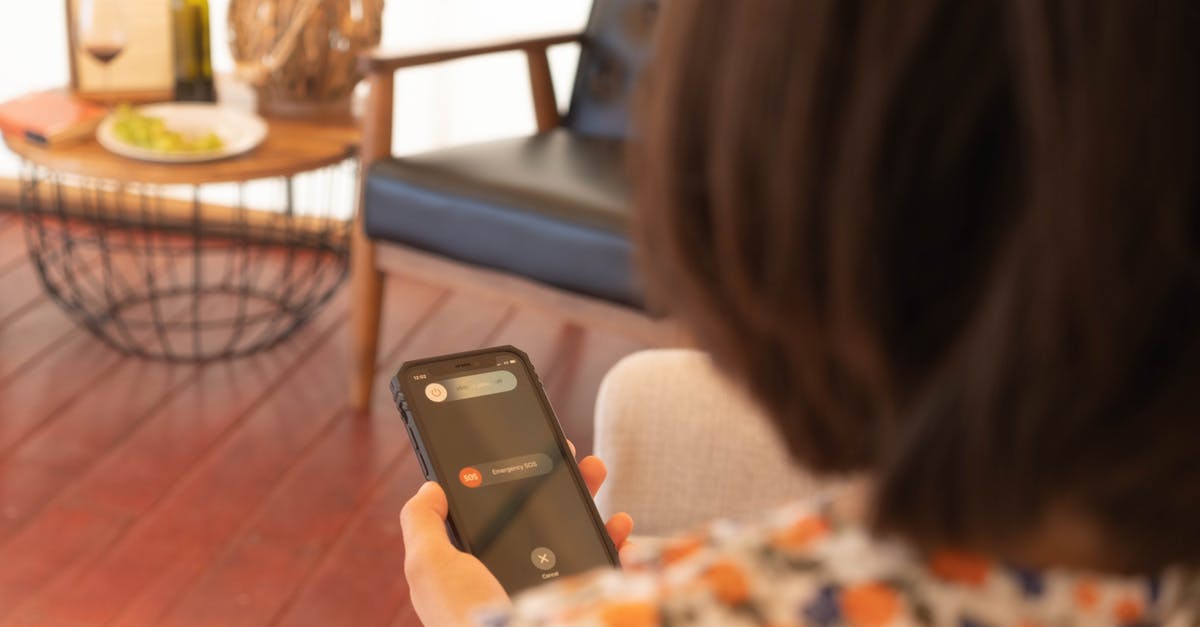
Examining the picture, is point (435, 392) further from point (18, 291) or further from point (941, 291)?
point (18, 291)

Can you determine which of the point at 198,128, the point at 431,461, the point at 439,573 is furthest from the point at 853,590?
the point at 198,128

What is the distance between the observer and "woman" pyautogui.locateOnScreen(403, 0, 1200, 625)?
0.34m

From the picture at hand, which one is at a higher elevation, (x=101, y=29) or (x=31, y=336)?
(x=101, y=29)

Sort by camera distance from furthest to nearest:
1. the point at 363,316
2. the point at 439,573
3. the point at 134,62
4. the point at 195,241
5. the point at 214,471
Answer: the point at 195,241 < the point at 134,62 < the point at 363,316 < the point at 214,471 < the point at 439,573

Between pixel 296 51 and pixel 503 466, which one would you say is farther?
pixel 296 51

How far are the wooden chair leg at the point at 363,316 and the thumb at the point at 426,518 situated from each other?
116 centimetres

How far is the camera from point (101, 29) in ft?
6.98

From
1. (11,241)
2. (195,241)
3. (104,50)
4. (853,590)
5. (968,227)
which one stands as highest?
(968,227)

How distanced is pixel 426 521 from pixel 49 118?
1.40 m

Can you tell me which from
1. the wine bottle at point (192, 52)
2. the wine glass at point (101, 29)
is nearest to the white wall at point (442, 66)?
the wine bottle at point (192, 52)

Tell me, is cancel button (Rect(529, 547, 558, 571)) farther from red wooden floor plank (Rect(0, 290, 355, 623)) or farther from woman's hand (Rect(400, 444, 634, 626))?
red wooden floor plank (Rect(0, 290, 355, 623))

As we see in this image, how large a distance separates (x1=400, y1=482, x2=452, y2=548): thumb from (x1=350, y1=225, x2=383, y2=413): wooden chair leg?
116 cm

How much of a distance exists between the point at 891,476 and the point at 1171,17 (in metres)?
0.15

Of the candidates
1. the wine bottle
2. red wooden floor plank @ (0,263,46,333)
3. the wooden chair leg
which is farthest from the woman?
red wooden floor plank @ (0,263,46,333)
